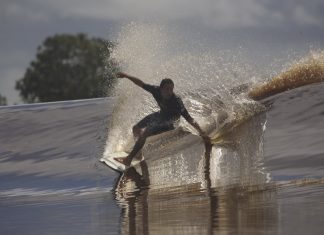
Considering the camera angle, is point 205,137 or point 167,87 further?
point 205,137

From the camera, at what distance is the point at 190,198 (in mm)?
10539

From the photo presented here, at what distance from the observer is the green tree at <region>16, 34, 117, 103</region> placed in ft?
200

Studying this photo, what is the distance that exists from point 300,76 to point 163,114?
470 cm

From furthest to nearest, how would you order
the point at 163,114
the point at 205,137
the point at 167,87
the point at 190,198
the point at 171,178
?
the point at 205,137 → the point at 163,114 → the point at 167,87 → the point at 171,178 → the point at 190,198

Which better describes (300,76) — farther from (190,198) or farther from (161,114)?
(190,198)

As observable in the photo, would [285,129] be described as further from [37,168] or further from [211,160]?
[37,168]

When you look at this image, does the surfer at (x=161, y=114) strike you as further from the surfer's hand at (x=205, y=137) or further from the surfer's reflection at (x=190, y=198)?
the surfer's reflection at (x=190, y=198)

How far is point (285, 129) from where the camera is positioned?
1505 centimetres

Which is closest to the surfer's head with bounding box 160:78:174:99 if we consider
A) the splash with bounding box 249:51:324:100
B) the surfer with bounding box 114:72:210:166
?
the surfer with bounding box 114:72:210:166

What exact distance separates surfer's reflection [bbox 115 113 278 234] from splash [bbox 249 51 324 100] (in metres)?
2.68

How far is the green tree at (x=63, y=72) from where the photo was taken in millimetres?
60969

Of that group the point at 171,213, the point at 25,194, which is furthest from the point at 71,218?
the point at 25,194

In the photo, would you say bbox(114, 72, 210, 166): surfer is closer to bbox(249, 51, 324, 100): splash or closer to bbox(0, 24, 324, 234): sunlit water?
bbox(0, 24, 324, 234): sunlit water

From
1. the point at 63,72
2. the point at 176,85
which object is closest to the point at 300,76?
the point at 176,85
